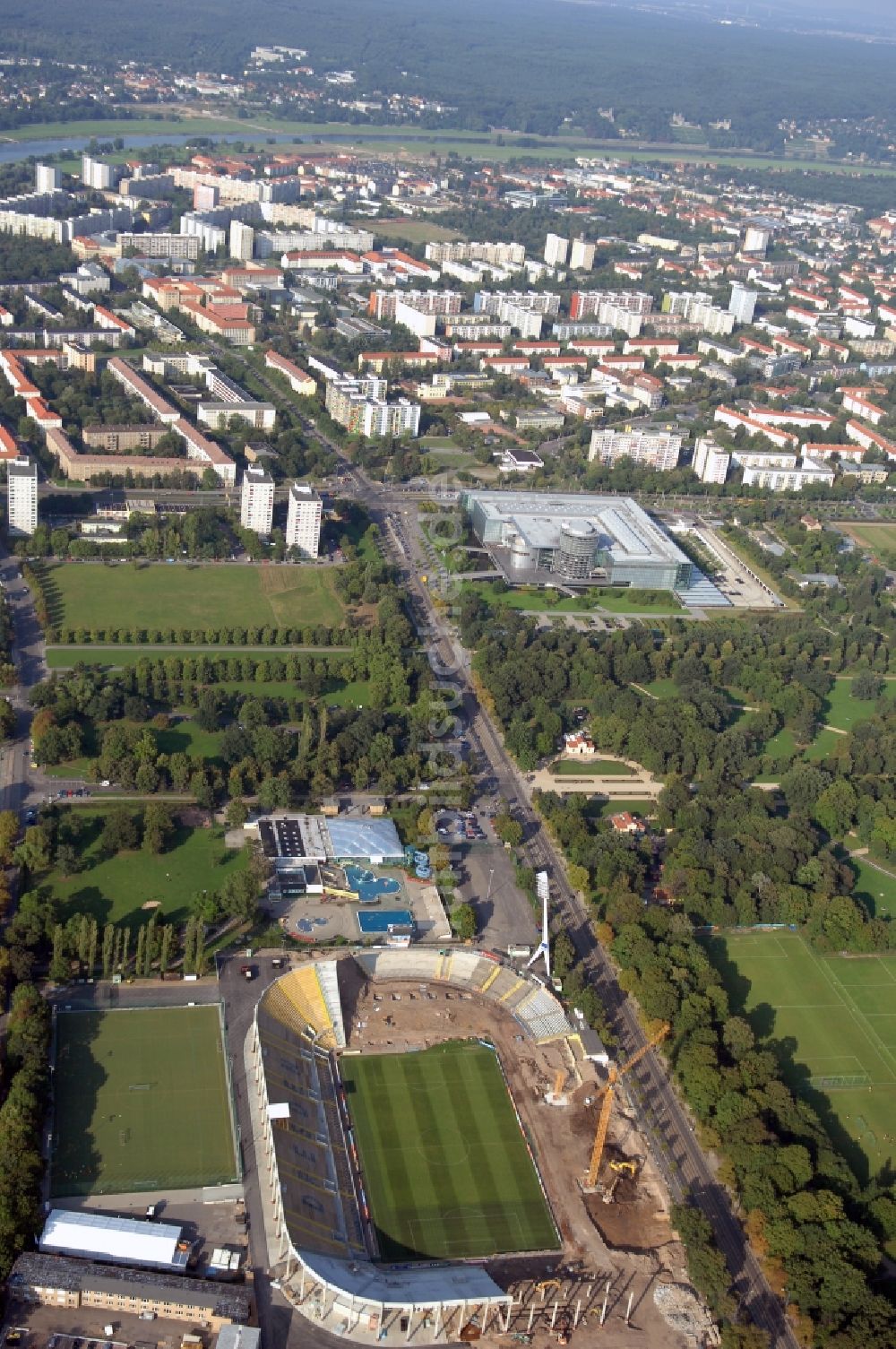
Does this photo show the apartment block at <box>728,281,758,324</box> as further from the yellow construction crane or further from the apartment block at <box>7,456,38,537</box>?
the yellow construction crane

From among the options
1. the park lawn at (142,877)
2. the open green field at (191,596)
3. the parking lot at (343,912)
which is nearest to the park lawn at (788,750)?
the parking lot at (343,912)

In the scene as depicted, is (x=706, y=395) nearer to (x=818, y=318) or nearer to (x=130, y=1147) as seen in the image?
(x=818, y=318)

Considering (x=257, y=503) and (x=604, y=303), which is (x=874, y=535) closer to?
(x=257, y=503)

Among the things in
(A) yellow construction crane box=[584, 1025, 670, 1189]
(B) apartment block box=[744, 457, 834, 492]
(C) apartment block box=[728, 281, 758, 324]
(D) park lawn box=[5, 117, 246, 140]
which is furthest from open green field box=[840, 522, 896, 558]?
(D) park lawn box=[5, 117, 246, 140]

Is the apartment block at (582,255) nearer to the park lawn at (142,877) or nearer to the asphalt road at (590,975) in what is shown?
the asphalt road at (590,975)

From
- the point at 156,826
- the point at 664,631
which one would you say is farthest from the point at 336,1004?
the point at 664,631
